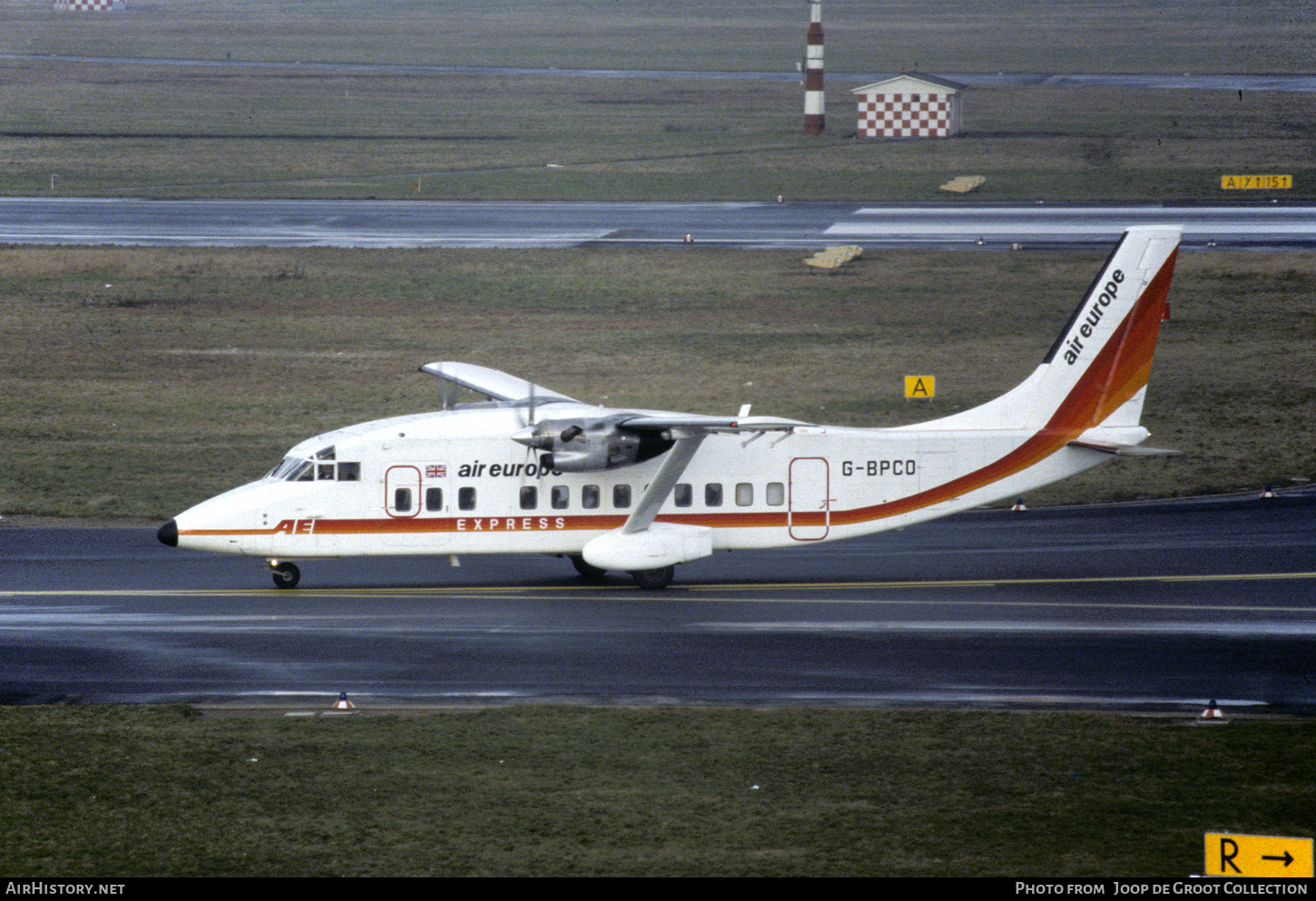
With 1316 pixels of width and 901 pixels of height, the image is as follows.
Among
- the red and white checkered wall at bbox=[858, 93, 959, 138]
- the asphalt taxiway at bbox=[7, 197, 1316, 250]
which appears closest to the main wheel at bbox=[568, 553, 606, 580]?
the asphalt taxiway at bbox=[7, 197, 1316, 250]

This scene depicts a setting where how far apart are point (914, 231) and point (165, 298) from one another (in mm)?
33097

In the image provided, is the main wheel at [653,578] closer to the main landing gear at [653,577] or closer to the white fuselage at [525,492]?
the main landing gear at [653,577]

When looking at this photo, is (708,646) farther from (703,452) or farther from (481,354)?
(481,354)

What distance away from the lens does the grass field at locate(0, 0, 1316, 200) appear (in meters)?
82.6

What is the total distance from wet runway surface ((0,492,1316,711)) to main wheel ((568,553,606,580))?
375 mm

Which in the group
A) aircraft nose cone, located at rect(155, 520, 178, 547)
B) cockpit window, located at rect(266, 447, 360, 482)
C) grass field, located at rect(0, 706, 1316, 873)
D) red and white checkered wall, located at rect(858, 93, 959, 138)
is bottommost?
grass field, located at rect(0, 706, 1316, 873)

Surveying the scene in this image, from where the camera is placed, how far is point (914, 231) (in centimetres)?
6825

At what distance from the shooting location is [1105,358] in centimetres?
3100

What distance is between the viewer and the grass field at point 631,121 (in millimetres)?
82562

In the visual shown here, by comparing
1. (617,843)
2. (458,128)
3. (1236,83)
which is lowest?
(617,843)

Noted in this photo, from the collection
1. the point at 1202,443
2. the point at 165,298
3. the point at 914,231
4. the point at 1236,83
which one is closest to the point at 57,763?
the point at 1202,443

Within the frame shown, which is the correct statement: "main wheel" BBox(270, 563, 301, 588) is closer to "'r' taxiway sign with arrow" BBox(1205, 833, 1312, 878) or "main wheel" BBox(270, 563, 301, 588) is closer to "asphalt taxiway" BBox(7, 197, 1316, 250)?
"'r' taxiway sign with arrow" BBox(1205, 833, 1312, 878)

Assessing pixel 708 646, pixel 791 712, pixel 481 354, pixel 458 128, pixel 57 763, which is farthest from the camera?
pixel 458 128

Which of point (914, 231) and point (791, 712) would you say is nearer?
point (791, 712)
